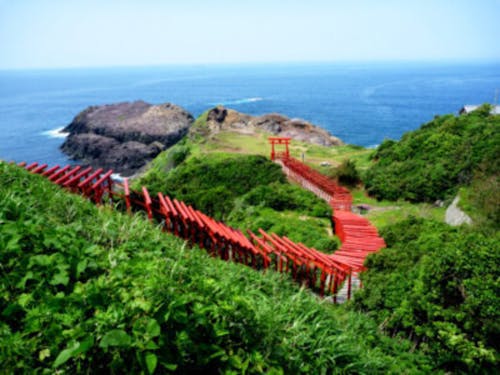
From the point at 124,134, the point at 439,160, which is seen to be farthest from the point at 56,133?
the point at 439,160

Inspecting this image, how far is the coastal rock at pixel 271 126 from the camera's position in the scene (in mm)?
59312

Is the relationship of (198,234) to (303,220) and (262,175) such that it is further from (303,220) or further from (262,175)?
(262,175)

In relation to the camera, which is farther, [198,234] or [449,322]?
[198,234]

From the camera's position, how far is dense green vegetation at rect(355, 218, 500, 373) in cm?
617

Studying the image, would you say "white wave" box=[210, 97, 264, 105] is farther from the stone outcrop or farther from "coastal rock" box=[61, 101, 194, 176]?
the stone outcrop

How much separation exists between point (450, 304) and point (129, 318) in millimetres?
6068

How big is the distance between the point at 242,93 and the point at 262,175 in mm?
146673

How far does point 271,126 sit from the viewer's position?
63.3 m

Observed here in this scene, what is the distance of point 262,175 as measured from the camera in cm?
2848

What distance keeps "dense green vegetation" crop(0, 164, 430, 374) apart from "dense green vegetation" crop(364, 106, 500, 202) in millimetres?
18926

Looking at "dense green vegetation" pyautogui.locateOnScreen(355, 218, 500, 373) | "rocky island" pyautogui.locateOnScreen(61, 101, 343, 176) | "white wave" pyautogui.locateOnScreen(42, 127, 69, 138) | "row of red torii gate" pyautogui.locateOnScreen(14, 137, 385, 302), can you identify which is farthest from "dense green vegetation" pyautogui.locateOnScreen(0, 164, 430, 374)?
"white wave" pyautogui.locateOnScreen(42, 127, 69, 138)

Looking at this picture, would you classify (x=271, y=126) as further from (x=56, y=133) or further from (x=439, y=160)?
(x=56, y=133)

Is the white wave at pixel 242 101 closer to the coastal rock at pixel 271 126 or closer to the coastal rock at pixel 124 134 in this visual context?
the coastal rock at pixel 124 134

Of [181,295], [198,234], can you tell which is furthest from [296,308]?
[198,234]
